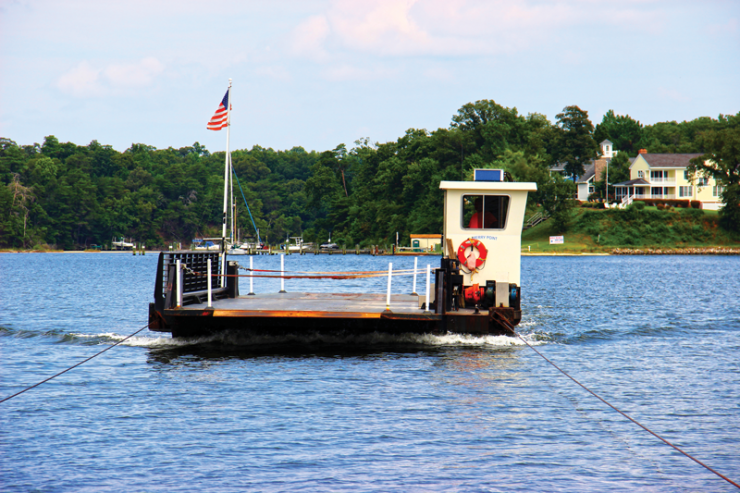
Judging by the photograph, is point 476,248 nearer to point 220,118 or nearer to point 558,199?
point 220,118

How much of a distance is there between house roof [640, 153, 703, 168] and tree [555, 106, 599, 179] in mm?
9034

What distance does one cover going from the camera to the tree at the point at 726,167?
95.8 m

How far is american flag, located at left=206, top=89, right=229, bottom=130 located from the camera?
27469 millimetres

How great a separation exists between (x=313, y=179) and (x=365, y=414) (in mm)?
128299

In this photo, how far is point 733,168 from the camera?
325 ft

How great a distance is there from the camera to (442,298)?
15695 millimetres

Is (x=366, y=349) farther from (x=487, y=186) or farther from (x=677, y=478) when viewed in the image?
(x=677, y=478)

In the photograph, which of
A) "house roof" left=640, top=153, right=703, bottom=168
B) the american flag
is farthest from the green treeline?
the american flag

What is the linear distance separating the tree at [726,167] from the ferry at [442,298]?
297 feet

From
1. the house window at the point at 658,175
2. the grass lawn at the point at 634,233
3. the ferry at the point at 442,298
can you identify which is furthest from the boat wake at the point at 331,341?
the house window at the point at 658,175

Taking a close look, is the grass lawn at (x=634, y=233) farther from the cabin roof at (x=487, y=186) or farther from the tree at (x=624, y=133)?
the cabin roof at (x=487, y=186)

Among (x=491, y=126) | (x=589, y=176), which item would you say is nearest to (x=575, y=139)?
(x=589, y=176)

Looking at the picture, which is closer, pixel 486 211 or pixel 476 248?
pixel 476 248

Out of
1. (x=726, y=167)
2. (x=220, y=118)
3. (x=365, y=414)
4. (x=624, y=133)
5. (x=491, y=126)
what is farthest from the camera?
(x=624, y=133)
